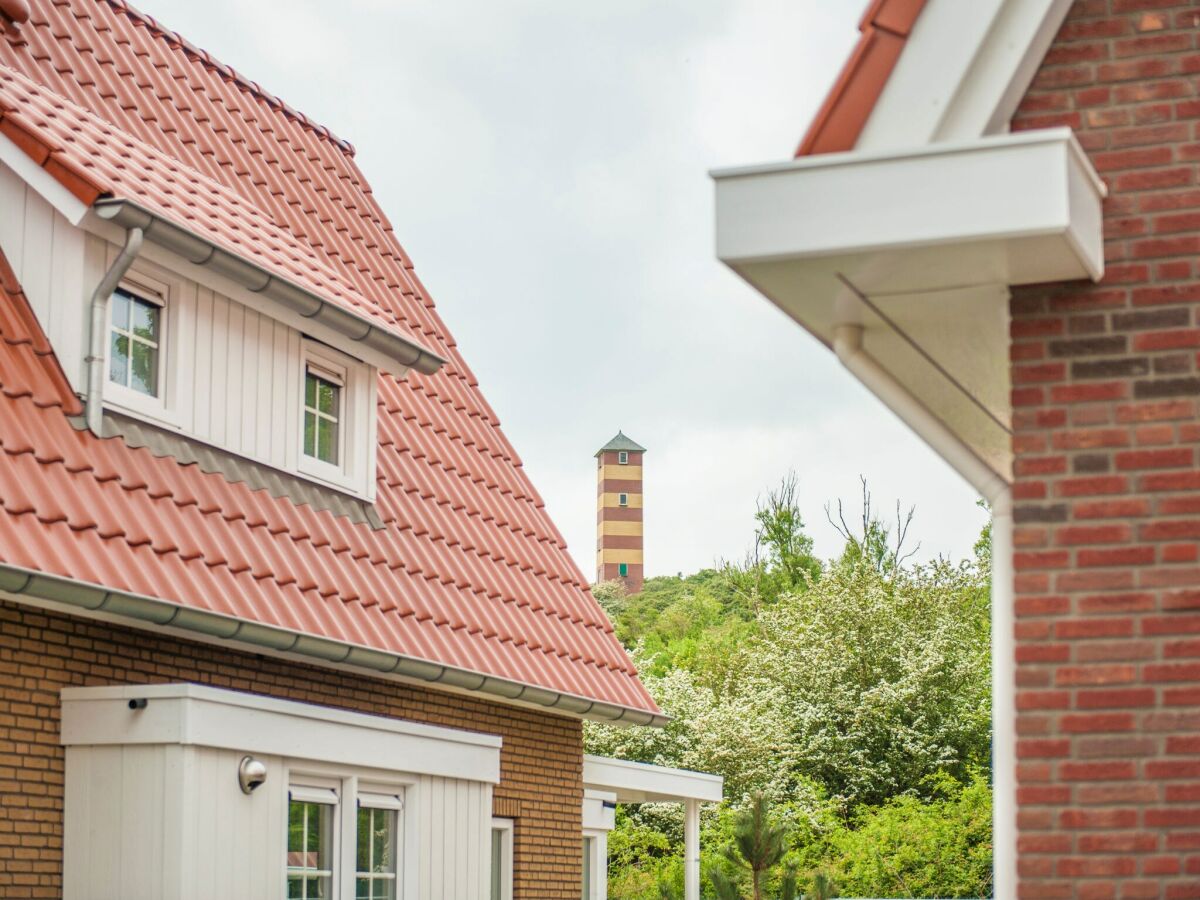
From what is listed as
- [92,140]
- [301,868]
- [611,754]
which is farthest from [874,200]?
[611,754]

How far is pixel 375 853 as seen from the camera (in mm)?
10992

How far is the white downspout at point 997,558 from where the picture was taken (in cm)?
525

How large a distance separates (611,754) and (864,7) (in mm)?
31375

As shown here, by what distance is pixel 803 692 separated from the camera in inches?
1455

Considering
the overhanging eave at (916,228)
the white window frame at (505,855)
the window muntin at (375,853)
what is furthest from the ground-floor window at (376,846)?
the overhanging eave at (916,228)

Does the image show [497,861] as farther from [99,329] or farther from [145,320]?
[99,329]

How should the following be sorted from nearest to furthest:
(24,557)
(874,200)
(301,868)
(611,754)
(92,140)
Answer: (874,200) < (24,557) < (301,868) < (92,140) < (611,754)

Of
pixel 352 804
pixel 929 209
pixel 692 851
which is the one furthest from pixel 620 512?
pixel 929 209

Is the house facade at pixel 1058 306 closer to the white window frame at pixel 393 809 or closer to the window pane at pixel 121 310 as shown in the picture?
the window pane at pixel 121 310

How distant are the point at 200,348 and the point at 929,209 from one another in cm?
689

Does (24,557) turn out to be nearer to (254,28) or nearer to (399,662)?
(399,662)

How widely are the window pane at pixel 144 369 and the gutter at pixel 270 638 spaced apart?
171 centimetres

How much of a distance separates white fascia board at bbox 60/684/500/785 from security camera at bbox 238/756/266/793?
0.07 metres

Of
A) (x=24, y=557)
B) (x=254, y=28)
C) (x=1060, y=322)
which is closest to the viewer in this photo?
(x=1060, y=322)
